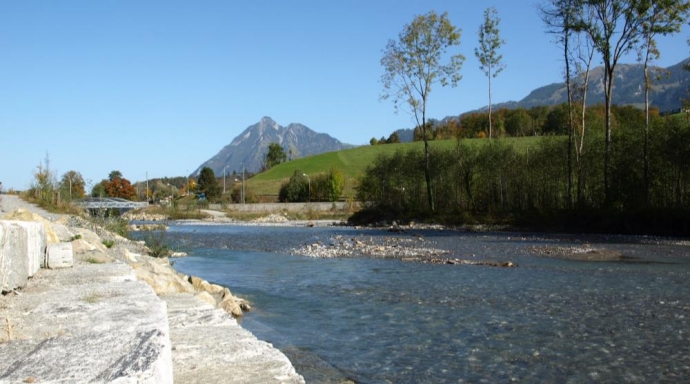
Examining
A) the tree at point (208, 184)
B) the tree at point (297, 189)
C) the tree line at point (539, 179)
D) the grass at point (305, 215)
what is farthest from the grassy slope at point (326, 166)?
the tree line at point (539, 179)

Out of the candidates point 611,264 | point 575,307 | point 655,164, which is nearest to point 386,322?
point 575,307

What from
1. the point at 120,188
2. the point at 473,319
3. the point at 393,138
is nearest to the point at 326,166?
the point at 393,138

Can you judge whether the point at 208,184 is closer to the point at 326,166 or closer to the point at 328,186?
the point at 326,166

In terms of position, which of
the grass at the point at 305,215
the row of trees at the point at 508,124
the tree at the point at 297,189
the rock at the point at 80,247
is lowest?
the grass at the point at 305,215

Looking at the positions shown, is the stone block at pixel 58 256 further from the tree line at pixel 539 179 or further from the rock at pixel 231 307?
the tree line at pixel 539 179

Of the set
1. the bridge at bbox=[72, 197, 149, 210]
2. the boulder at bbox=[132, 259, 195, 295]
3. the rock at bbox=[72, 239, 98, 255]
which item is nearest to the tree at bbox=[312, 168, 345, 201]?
the bridge at bbox=[72, 197, 149, 210]

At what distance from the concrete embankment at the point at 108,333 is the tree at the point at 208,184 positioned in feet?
353

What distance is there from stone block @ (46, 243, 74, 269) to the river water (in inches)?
111

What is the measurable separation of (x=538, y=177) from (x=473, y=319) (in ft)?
99.4

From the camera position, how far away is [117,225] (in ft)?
70.0

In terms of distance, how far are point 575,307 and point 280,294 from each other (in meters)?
5.87

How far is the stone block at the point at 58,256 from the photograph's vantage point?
699 centimetres

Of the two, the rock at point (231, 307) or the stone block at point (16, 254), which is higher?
the stone block at point (16, 254)

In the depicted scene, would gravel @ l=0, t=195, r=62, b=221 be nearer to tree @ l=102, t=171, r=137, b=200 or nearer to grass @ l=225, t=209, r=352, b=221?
grass @ l=225, t=209, r=352, b=221
